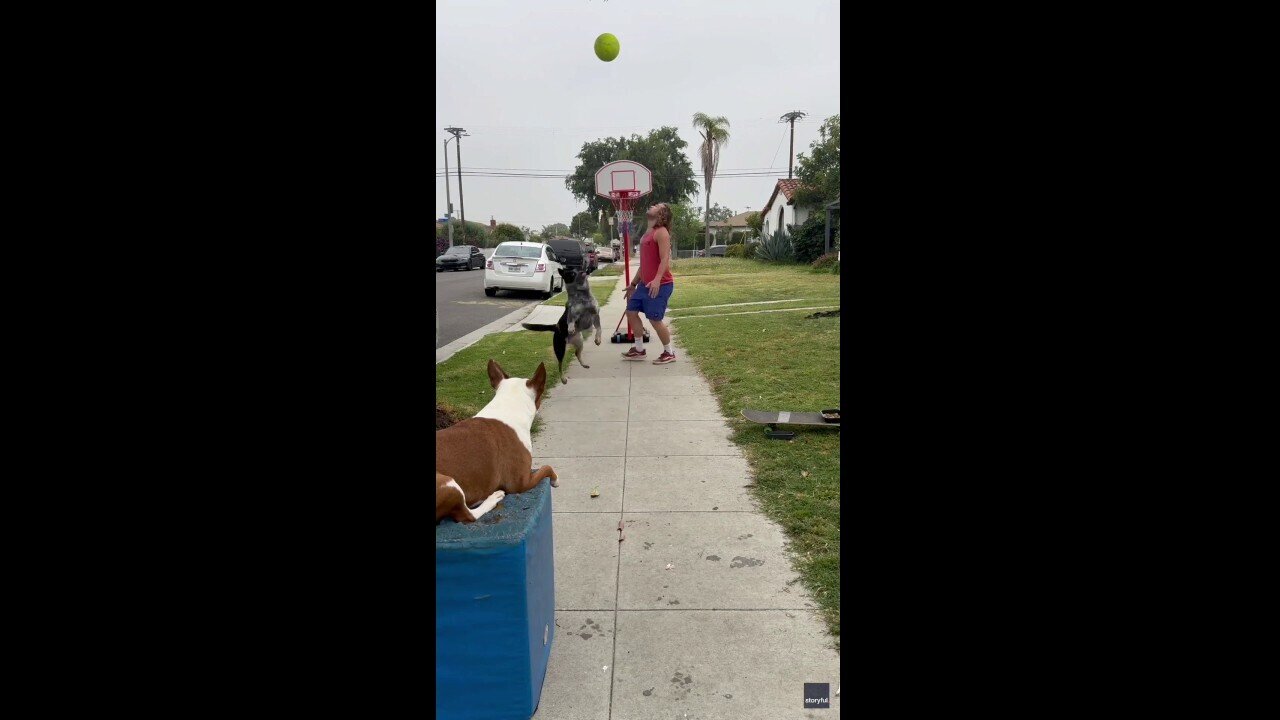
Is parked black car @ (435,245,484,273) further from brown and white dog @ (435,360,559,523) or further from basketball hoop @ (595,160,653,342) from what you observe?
brown and white dog @ (435,360,559,523)

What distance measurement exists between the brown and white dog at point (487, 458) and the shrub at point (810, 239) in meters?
27.8

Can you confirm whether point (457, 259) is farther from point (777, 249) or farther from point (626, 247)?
point (626, 247)

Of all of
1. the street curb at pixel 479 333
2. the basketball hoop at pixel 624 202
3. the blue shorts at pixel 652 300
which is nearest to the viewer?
the blue shorts at pixel 652 300

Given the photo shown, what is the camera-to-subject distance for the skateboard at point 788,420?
5.58m

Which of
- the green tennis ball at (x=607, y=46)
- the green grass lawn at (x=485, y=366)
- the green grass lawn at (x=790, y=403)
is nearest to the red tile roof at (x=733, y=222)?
the green grass lawn at (x=790, y=403)

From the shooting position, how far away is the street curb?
411 inches

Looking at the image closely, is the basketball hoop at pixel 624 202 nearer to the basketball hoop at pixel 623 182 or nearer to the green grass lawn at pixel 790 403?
the basketball hoop at pixel 623 182

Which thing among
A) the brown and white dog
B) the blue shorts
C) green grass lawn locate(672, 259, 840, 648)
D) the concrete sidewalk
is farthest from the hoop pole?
the brown and white dog
